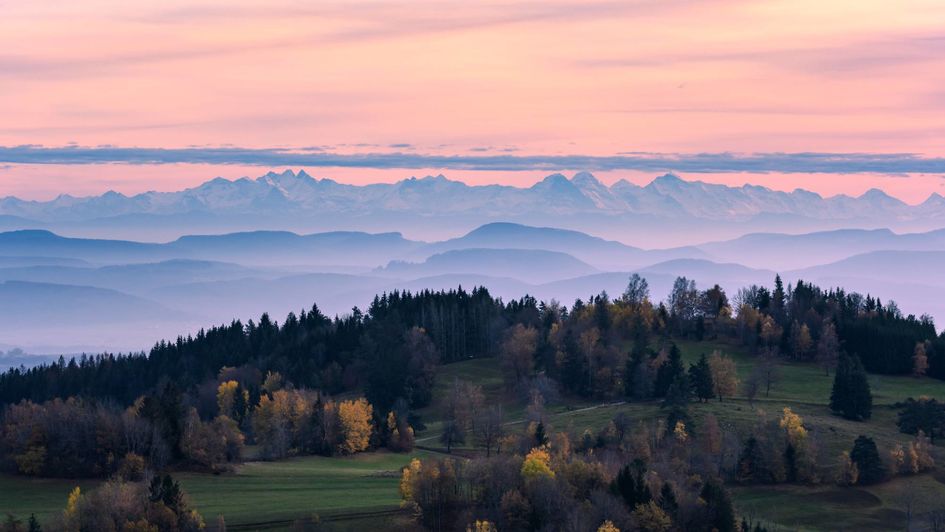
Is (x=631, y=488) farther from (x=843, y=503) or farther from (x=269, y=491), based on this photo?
(x=269, y=491)

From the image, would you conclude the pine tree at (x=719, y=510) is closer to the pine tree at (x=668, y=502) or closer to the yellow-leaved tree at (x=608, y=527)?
the pine tree at (x=668, y=502)

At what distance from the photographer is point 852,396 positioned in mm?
126625

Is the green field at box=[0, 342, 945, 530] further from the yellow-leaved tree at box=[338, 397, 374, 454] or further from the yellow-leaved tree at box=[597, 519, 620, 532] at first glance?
the yellow-leaved tree at box=[597, 519, 620, 532]

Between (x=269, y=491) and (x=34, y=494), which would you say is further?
(x=34, y=494)

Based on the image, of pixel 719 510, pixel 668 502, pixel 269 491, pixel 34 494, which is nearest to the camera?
pixel 668 502

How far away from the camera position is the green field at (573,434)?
90.6 m

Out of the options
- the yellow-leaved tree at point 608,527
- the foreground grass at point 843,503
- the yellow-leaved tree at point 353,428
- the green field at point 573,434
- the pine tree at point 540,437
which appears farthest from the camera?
the yellow-leaved tree at point 353,428

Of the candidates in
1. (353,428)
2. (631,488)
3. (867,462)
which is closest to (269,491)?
(353,428)

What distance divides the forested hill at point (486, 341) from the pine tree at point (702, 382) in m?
12.6

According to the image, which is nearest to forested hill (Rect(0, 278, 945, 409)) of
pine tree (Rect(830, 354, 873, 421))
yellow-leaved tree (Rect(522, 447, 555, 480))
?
pine tree (Rect(830, 354, 873, 421))

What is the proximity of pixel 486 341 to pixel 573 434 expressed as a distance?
61780 millimetres

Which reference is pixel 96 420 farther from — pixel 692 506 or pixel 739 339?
pixel 739 339

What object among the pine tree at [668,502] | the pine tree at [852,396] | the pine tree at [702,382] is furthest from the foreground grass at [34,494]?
the pine tree at [852,396]

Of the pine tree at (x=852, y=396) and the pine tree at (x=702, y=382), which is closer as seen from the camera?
the pine tree at (x=852, y=396)
